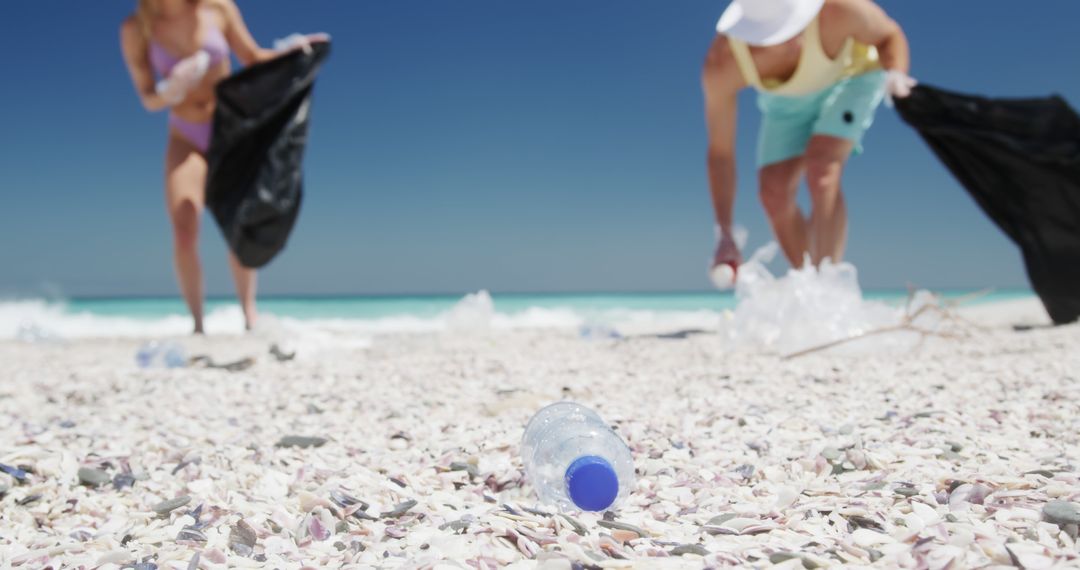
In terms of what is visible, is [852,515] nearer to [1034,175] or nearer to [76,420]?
[76,420]

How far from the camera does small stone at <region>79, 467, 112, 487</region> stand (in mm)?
1469

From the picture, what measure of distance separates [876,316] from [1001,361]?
85cm

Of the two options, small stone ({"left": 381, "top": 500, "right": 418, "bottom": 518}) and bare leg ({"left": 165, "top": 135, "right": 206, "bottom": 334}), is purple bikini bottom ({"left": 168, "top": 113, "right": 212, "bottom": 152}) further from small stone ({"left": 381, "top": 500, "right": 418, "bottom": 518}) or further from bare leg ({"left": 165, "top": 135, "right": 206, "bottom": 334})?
small stone ({"left": 381, "top": 500, "right": 418, "bottom": 518})

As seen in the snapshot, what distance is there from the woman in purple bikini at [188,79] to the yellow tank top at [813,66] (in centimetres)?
314

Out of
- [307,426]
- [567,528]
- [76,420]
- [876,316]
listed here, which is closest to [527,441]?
[567,528]

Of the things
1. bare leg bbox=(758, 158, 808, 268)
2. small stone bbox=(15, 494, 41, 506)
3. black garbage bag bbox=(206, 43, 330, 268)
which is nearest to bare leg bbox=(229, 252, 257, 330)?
black garbage bag bbox=(206, 43, 330, 268)

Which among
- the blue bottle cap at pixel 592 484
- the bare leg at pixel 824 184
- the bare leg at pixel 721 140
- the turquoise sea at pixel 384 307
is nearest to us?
the blue bottle cap at pixel 592 484

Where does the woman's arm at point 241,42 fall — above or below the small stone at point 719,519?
above

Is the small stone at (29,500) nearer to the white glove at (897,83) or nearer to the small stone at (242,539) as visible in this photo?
the small stone at (242,539)

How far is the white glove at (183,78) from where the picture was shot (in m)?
4.60

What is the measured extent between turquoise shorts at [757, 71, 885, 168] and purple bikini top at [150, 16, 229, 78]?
367cm

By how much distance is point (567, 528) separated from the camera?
1.11 meters

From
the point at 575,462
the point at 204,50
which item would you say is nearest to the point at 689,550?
the point at 575,462

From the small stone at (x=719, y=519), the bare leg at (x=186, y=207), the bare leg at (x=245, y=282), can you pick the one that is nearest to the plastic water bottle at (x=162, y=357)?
the bare leg at (x=186, y=207)
